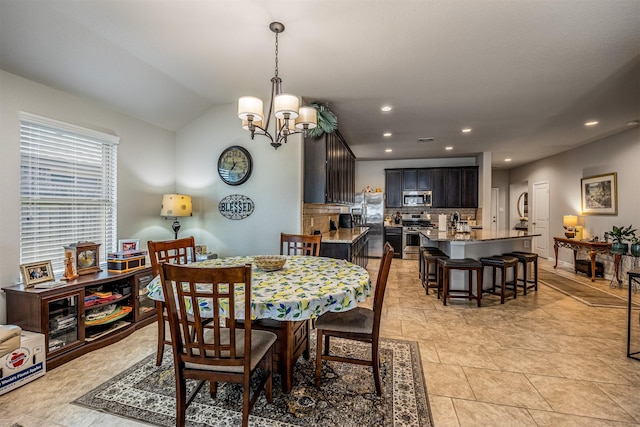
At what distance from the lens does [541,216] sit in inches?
296

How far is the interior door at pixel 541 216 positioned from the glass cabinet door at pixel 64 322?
8.89m

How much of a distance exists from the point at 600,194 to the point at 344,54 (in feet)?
19.6

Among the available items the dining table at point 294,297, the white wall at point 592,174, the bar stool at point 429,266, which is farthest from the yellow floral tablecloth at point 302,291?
the white wall at point 592,174

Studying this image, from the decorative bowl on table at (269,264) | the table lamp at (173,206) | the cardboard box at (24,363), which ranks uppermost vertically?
the table lamp at (173,206)

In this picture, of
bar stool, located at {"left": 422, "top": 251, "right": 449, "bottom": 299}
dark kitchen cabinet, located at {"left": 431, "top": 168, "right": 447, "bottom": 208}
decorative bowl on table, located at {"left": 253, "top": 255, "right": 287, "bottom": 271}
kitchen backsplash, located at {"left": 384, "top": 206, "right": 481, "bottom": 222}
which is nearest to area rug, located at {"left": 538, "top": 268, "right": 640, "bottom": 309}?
bar stool, located at {"left": 422, "top": 251, "right": 449, "bottom": 299}

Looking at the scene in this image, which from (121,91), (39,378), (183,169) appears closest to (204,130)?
(183,169)

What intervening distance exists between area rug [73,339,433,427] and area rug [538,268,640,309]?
3.37 metres

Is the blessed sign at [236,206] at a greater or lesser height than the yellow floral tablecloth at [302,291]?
greater

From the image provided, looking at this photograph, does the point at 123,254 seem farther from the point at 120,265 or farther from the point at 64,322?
the point at 64,322

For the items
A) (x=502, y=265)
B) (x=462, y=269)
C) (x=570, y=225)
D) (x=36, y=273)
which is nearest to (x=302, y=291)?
(x=36, y=273)

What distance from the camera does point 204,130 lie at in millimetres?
3979

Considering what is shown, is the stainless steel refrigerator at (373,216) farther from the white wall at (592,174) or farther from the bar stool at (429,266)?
the white wall at (592,174)

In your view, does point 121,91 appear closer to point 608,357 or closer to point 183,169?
point 183,169

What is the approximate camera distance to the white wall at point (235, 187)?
3699mm
